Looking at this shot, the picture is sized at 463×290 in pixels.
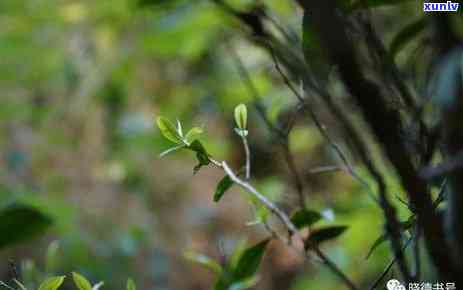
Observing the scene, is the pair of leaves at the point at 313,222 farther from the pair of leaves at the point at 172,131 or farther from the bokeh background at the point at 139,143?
the bokeh background at the point at 139,143

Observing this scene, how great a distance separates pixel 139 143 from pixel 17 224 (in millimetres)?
1007

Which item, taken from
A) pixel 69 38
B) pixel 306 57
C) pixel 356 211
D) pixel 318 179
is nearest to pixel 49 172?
pixel 69 38

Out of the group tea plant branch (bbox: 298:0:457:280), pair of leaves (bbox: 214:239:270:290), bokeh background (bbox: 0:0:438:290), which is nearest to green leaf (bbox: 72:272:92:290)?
pair of leaves (bbox: 214:239:270:290)

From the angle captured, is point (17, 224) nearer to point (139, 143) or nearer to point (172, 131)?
point (172, 131)

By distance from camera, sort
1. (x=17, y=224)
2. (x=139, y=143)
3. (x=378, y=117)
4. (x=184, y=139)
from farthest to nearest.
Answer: (x=139, y=143), (x=17, y=224), (x=184, y=139), (x=378, y=117)

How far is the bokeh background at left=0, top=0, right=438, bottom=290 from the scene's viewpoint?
1479 millimetres

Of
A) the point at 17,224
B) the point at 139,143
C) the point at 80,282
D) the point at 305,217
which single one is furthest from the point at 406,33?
the point at 139,143

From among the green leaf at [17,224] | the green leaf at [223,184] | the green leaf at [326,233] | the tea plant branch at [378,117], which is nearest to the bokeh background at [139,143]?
the green leaf at [17,224]

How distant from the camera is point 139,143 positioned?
179cm

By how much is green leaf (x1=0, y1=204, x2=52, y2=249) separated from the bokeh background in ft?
1.16

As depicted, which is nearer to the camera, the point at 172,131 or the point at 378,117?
the point at 378,117

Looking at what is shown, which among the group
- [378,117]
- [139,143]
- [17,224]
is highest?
[378,117]

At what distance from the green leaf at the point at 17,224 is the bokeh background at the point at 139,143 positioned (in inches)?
13.9

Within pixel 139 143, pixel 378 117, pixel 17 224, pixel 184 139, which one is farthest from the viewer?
pixel 139 143
